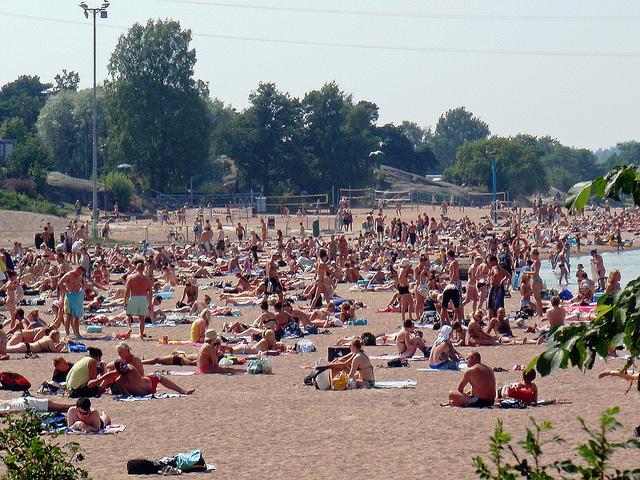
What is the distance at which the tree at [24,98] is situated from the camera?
84.8 meters

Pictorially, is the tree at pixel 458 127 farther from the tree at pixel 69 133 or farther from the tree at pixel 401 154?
the tree at pixel 69 133

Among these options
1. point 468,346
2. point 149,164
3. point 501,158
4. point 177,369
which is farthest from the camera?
point 501,158

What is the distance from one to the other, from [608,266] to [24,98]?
6013 centimetres

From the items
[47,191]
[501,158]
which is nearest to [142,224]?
[47,191]

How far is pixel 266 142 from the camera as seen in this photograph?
71.1 m

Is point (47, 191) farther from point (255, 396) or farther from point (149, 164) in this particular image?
point (255, 396)

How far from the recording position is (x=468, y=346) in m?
16.5

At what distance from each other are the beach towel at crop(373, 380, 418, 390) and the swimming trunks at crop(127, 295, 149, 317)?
530cm

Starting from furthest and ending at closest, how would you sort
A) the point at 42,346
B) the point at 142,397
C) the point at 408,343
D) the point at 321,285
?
the point at 321,285
the point at 42,346
the point at 408,343
the point at 142,397

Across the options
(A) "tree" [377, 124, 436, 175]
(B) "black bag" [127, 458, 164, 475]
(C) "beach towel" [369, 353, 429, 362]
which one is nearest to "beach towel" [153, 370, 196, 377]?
(C) "beach towel" [369, 353, 429, 362]

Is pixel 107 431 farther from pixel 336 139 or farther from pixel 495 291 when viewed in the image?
pixel 336 139

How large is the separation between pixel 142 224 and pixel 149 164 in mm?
12582

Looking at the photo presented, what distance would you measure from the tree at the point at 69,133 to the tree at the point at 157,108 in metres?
8.80

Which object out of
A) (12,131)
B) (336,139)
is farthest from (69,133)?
(336,139)
